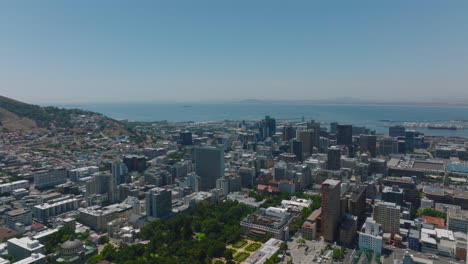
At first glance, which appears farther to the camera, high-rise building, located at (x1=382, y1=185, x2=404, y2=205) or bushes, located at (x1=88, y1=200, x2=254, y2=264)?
high-rise building, located at (x1=382, y1=185, x2=404, y2=205)

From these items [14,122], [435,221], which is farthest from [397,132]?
[14,122]

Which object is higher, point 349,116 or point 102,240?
point 349,116

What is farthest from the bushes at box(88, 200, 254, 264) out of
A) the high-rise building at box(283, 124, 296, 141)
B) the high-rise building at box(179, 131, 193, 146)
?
the high-rise building at box(283, 124, 296, 141)

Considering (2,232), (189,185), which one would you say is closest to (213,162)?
(189,185)

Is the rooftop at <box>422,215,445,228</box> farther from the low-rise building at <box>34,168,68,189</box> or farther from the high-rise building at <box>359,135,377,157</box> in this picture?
the low-rise building at <box>34,168,68,189</box>

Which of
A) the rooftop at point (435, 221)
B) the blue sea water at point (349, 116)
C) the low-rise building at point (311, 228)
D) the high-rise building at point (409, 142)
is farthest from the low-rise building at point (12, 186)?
the blue sea water at point (349, 116)

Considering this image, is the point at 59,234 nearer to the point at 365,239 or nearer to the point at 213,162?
the point at 213,162

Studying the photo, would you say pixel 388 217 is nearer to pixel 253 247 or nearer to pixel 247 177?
pixel 253 247
